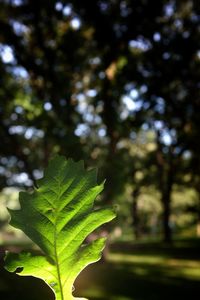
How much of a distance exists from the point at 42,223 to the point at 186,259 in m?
21.2

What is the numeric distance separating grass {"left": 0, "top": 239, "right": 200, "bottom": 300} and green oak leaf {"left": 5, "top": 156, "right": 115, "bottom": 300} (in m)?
10.2

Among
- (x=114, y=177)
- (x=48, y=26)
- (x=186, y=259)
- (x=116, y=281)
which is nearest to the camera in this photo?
(x=114, y=177)

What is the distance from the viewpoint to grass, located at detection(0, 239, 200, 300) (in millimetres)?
12258

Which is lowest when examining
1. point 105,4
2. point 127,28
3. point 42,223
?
point 42,223

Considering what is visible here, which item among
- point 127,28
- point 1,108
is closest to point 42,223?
point 1,108

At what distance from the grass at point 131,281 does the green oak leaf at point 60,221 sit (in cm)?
1023

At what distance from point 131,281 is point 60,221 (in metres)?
14.8

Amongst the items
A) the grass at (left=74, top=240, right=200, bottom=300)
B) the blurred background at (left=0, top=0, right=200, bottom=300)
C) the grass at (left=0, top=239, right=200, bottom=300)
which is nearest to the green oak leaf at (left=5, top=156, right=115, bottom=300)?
the blurred background at (left=0, top=0, right=200, bottom=300)

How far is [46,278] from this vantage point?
94cm

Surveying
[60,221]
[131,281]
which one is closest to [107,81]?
[131,281]

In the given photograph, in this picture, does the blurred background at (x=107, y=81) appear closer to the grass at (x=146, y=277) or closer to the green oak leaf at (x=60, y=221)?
the grass at (x=146, y=277)

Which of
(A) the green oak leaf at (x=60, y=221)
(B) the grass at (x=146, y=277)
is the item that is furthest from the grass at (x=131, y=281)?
(A) the green oak leaf at (x=60, y=221)

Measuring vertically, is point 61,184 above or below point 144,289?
below

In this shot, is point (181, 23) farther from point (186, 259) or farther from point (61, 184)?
point (61, 184)
